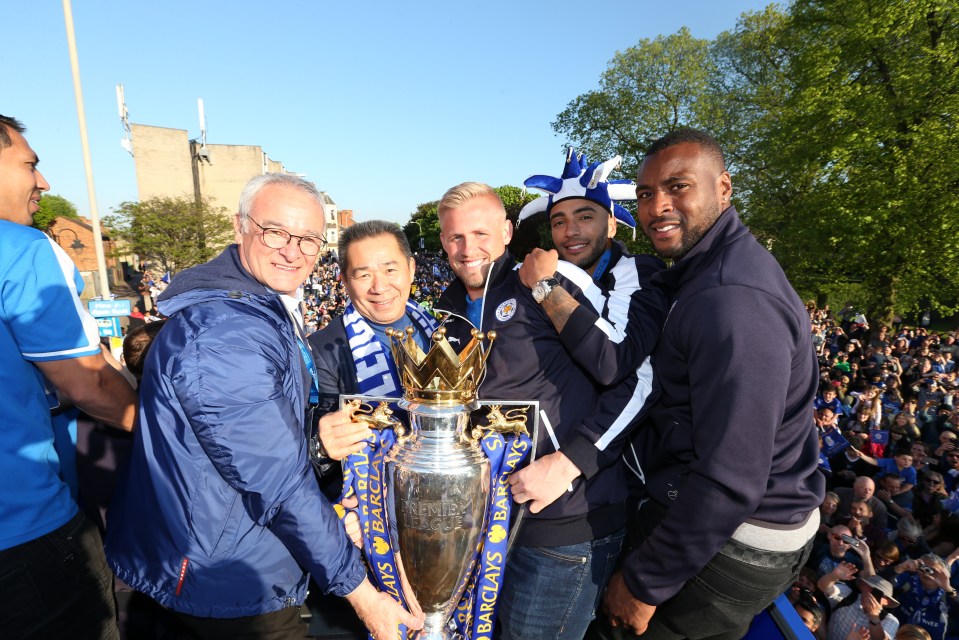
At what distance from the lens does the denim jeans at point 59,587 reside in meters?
1.93

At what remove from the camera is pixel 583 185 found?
8.62 feet

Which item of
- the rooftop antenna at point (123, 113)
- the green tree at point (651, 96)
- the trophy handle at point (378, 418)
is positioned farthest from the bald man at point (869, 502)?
the rooftop antenna at point (123, 113)

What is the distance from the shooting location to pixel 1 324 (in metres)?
1.91

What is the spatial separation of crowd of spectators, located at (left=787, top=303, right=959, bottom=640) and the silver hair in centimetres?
518

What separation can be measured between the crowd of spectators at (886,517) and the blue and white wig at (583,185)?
4.14 meters

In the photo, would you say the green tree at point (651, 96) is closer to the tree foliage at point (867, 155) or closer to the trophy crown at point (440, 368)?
the tree foliage at point (867, 155)

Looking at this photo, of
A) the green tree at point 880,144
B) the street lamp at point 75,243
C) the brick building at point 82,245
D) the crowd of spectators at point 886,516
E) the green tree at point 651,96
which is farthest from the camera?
the brick building at point 82,245

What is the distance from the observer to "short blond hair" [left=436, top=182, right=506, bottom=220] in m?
2.60

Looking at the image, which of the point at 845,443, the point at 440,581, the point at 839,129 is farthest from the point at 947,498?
the point at 839,129

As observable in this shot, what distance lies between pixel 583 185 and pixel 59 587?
296cm

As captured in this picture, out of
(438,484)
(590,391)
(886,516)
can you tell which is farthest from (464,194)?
(886,516)

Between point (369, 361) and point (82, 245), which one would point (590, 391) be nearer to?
A: point (369, 361)

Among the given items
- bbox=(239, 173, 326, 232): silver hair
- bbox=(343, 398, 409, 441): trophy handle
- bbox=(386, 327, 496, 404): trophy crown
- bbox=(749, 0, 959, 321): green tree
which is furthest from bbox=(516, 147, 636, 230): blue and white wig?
bbox=(749, 0, 959, 321): green tree

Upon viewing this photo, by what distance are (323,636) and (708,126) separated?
23.9m
